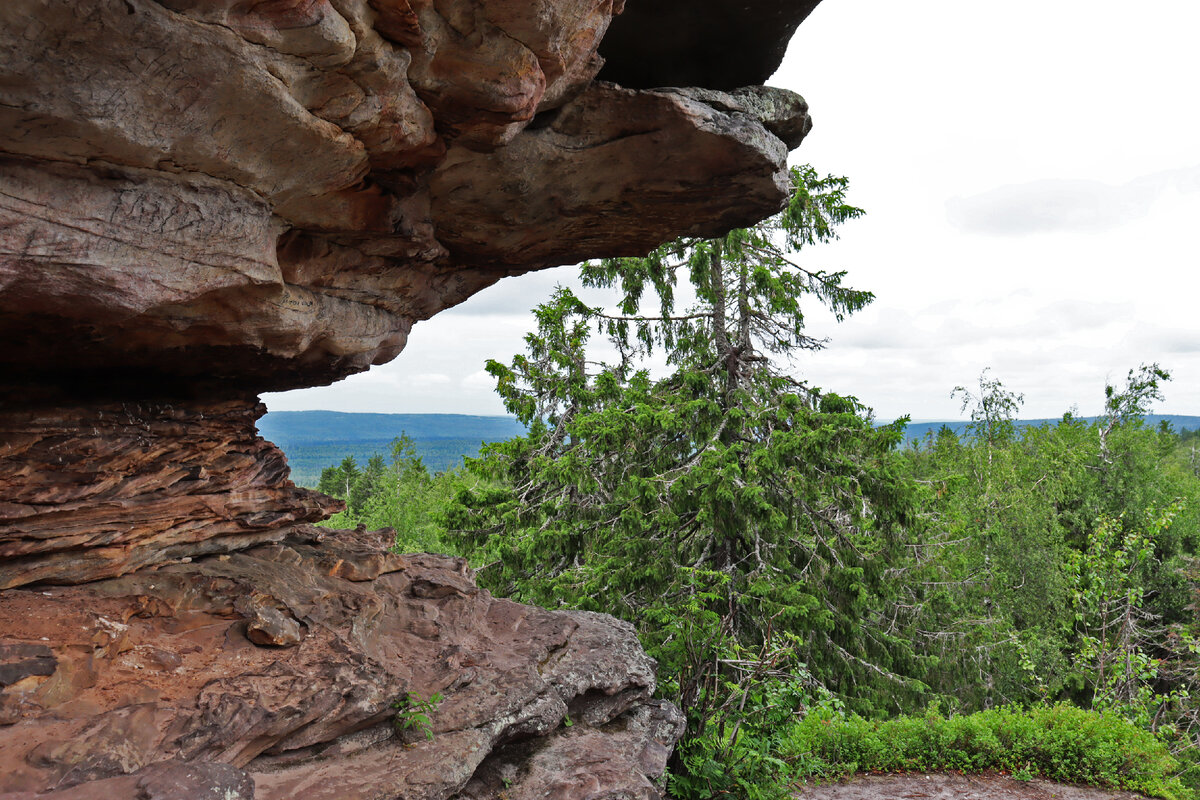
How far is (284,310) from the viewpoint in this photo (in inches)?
229

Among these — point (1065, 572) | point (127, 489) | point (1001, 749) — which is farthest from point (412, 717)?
point (1065, 572)

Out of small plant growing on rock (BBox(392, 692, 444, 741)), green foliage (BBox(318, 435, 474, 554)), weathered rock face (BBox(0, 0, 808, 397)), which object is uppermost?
weathered rock face (BBox(0, 0, 808, 397))

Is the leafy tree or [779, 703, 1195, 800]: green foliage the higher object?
the leafy tree

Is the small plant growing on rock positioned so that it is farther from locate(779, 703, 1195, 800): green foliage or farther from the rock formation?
locate(779, 703, 1195, 800): green foliage

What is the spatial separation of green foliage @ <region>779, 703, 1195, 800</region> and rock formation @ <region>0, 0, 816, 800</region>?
4.72 metres

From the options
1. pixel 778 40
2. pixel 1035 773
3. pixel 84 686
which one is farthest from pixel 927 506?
pixel 84 686

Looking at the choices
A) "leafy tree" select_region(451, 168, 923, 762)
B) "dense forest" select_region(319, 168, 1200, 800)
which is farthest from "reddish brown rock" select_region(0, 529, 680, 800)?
"leafy tree" select_region(451, 168, 923, 762)

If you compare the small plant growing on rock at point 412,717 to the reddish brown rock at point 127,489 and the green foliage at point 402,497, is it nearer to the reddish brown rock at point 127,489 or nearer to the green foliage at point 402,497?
the reddish brown rock at point 127,489

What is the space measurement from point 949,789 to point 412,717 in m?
8.64

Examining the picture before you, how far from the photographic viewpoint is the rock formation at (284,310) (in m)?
3.91

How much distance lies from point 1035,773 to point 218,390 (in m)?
12.8

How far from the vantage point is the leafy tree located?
12492mm

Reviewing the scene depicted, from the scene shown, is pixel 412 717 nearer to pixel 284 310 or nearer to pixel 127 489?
pixel 127 489

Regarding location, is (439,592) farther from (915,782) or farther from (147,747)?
(915,782)
